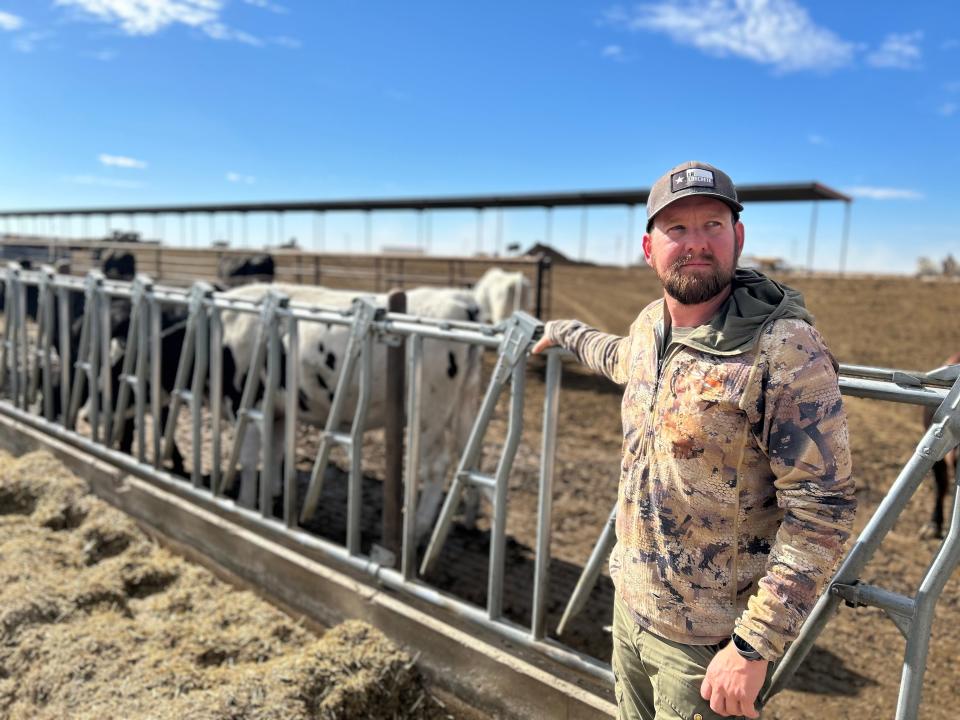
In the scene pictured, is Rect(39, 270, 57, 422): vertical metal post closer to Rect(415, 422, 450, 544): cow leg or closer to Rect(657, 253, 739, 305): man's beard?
Rect(415, 422, 450, 544): cow leg

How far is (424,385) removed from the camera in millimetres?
5047

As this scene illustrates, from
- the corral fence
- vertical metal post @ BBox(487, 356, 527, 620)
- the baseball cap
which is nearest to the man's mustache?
the baseball cap

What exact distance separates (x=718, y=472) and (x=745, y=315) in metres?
0.35

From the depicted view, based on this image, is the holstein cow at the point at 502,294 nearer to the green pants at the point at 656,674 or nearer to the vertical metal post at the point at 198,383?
the vertical metal post at the point at 198,383

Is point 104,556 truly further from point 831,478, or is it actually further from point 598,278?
point 598,278

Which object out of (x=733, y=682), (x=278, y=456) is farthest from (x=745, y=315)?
(x=278, y=456)

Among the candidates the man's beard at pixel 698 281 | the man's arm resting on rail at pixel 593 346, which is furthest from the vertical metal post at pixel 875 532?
the man's arm resting on rail at pixel 593 346

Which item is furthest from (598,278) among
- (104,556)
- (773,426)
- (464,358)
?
(773,426)

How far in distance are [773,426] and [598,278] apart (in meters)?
28.8

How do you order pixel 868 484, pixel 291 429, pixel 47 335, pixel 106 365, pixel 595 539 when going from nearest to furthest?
pixel 291 429 < pixel 595 539 < pixel 106 365 < pixel 47 335 < pixel 868 484

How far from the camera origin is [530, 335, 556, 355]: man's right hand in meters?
2.51

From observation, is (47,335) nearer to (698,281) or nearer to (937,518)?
(698,281)

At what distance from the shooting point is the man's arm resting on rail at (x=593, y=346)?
2.00 m

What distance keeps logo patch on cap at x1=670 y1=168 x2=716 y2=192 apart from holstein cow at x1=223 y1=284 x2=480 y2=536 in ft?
10.9
